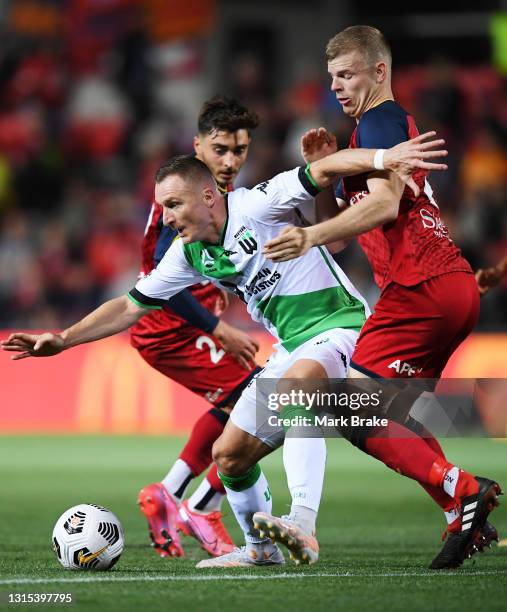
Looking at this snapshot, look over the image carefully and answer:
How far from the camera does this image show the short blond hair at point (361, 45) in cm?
599

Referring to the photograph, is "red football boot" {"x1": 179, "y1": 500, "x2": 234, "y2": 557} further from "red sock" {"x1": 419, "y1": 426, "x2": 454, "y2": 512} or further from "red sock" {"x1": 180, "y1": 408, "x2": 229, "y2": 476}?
"red sock" {"x1": 419, "y1": 426, "x2": 454, "y2": 512}

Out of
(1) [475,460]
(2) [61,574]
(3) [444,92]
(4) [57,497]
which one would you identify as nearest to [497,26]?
(3) [444,92]

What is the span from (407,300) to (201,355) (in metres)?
2.06

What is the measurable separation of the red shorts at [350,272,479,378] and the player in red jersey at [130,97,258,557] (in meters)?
1.29

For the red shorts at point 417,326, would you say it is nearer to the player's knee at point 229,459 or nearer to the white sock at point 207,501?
the player's knee at point 229,459

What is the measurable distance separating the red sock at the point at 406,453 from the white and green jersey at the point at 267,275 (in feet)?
2.23

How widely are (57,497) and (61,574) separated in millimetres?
3656

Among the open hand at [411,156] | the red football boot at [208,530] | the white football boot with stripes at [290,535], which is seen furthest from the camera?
the red football boot at [208,530]

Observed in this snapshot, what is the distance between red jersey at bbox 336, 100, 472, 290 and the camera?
5809mm

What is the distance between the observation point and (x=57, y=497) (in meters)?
9.34

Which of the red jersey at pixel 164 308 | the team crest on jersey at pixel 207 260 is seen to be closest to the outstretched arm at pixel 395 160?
the team crest on jersey at pixel 207 260

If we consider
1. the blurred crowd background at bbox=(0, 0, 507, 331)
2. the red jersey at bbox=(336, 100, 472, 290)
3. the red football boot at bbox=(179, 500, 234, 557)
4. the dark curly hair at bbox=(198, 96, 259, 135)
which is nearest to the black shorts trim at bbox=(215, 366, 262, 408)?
the red football boot at bbox=(179, 500, 234, 557)

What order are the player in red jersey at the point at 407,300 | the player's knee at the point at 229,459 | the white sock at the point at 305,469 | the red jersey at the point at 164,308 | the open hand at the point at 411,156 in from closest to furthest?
1. the open hand at the point at 411,156
2. the player in red jersey at the point at 407,300
3. the white sock at the point at 305,469
4. the player's knee at the point at 229,459
5. the red jersey at the point at 164,308

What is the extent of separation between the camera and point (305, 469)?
231 inches
